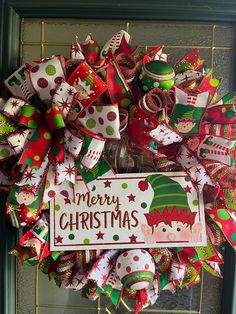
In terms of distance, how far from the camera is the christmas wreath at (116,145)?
0.57 metres

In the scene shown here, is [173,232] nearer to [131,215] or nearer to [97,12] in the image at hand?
[131,215]

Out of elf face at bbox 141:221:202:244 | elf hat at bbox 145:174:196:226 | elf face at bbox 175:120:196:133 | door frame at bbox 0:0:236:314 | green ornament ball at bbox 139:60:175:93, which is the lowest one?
elf face at bbox 141:221:202:244

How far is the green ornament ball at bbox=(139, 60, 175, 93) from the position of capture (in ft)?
1.90

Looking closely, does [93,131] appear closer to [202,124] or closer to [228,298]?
[202,124]

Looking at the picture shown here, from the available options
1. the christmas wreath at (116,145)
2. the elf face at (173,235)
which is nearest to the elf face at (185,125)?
the christmas wreath at (116,145)

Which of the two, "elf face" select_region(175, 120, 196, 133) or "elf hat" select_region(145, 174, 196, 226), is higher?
"elf face" select_region(175, 120, 196, 133)

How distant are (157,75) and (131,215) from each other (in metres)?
0.22

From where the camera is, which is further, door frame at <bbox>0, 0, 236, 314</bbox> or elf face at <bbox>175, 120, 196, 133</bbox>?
door frame at <bbox>0, 0, 236, 314</bbox>

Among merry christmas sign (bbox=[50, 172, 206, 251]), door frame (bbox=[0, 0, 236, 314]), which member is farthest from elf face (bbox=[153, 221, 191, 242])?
door frame (bbox=[0, 0, 236, 314])

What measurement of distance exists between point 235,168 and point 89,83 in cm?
26

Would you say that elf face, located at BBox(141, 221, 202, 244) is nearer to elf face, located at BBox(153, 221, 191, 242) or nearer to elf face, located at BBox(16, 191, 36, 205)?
elf face, located at BBox(153, 221, 191, 242)

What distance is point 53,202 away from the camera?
63 cm

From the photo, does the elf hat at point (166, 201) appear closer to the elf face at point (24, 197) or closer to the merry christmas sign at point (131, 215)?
the merry christmas sign at point (131, 215)

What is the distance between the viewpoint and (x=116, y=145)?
623mm
